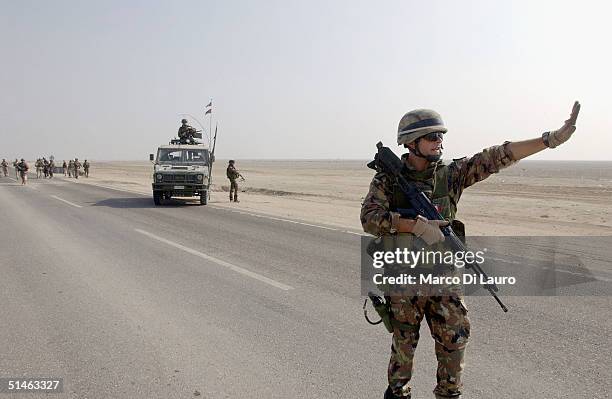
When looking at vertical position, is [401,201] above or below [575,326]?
above

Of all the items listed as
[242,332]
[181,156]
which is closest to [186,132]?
[181,156]

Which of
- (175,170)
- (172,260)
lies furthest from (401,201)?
(175,170)

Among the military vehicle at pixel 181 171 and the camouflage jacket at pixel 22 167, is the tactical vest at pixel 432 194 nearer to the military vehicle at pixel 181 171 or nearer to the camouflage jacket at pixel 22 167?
the military vehicle at pixel 181 171

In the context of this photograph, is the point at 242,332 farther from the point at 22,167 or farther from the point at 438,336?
the point at 22,167

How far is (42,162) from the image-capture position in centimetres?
4256

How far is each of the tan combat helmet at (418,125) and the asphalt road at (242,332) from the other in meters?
1.79

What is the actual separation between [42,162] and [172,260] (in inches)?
1634

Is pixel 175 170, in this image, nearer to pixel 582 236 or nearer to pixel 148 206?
pixel 148 206

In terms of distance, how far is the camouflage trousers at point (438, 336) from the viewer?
2.48m

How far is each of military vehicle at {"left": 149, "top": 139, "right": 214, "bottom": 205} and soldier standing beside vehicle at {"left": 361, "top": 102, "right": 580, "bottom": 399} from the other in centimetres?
1488

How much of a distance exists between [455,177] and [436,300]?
71 centimetres

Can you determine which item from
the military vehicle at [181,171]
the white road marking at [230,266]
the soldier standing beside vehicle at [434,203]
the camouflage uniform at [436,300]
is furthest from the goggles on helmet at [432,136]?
the military vehicle at [181,171]

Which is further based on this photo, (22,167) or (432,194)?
(22,167)

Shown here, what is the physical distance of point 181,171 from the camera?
1677 cm
